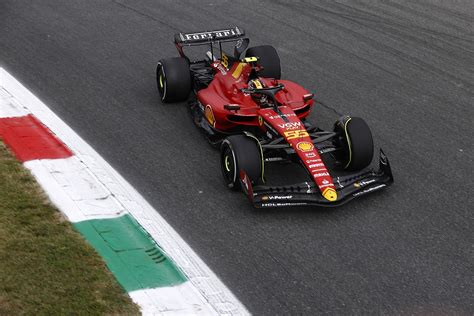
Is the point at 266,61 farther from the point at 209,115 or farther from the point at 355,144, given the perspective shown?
the point at 355,144

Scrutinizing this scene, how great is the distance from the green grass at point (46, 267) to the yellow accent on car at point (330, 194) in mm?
2326

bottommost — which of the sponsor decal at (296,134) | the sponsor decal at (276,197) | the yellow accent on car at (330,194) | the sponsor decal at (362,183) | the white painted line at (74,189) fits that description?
the white painted line at (74,189)

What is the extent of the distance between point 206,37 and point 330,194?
3.54m

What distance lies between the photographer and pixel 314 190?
23.3ft

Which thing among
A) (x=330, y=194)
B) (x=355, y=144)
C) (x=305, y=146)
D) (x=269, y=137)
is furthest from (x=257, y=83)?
(x=330, y=194)

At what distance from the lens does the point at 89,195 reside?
6.91 metres

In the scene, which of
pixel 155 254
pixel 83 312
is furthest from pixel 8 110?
pixel 83 312

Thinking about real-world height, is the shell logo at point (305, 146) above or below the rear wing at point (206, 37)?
below

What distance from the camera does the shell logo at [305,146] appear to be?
24.2ft

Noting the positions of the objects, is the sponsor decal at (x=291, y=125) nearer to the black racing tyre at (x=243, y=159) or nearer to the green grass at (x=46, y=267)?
the black racing tyre at (x=243, y=159)

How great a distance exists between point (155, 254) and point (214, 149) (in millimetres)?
2447

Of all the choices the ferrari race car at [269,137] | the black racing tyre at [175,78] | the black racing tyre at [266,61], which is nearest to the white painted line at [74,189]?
the ferrari race car at [269,137]

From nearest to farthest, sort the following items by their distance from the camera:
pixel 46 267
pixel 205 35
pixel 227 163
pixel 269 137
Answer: pixel 46 267 → pixel 227 163 → pixel 269 137 → pixel 205 35

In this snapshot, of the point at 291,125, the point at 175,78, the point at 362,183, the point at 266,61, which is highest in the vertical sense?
the point at 266,61
